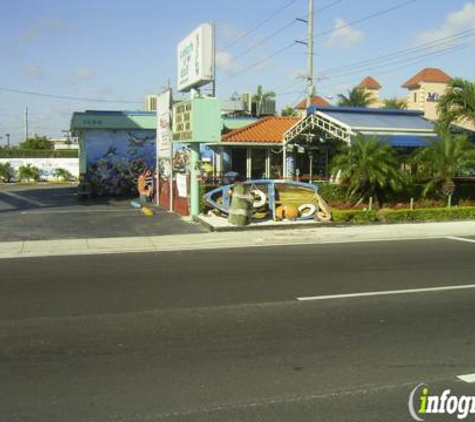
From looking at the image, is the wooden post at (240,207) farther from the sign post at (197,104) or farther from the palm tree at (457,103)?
the palm tree at (457,103)

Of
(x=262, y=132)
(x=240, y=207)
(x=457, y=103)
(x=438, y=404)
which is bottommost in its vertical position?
(x=438, y=404)

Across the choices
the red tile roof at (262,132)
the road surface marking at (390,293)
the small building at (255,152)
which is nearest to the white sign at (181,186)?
the red tile roof at (262,132)

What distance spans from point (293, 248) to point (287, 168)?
1594cm

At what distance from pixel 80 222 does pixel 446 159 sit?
40.1 ft

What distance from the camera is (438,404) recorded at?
4.73 m

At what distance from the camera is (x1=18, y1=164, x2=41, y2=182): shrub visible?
4503cm

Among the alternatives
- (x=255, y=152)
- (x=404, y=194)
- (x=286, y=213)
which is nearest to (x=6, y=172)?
(x=255, y=152)

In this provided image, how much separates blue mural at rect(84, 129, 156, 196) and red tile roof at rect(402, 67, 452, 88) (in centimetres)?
5547

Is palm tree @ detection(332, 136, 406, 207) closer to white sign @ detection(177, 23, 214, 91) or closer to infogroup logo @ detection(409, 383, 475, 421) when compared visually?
white sign @ detection(177, 23, 214, 91)

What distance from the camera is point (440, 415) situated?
4.56m

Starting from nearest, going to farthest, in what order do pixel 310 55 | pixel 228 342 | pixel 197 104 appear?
pixel 228 342 → pixel 197 104 → pixel 310 55

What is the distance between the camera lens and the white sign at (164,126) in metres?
22.6

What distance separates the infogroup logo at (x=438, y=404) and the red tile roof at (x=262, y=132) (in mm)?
24034

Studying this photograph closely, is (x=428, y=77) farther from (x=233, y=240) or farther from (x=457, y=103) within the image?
(x=233, y=240)
